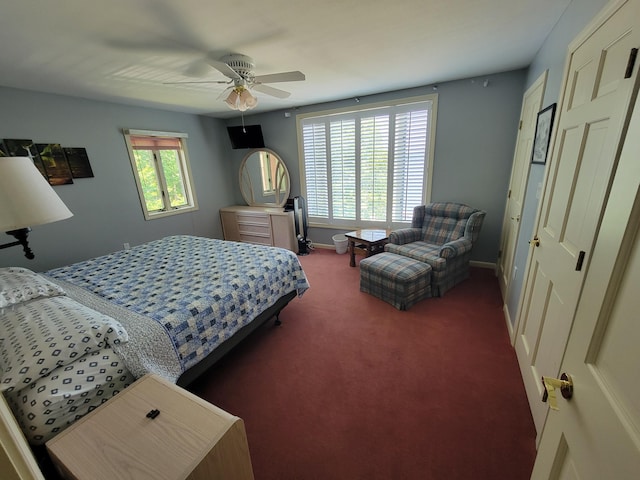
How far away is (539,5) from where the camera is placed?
159cm

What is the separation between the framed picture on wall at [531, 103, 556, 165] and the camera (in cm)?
178

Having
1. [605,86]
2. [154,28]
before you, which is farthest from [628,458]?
[154,28]

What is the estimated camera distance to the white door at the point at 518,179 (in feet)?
7.47

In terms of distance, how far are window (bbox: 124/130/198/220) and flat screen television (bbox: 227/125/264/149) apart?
0.79 metres

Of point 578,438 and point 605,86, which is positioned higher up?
point 605,86

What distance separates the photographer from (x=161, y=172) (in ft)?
13.3

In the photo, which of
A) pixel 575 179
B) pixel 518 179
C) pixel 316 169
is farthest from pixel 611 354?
pixel 316 169

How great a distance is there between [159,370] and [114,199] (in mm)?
3031

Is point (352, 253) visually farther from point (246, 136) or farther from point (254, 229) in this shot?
point (246, 136)

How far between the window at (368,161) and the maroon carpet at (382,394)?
1.72 metres

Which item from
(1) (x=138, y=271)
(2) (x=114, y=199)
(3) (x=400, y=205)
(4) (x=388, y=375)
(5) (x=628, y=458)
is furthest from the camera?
(3) (x=400, y=205)

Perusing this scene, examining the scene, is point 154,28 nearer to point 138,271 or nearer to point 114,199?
point 138,271

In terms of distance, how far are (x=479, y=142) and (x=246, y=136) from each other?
359 cm

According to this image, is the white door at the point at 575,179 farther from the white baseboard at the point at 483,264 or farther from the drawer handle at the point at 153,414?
the white baseboard at the point at 483,264
